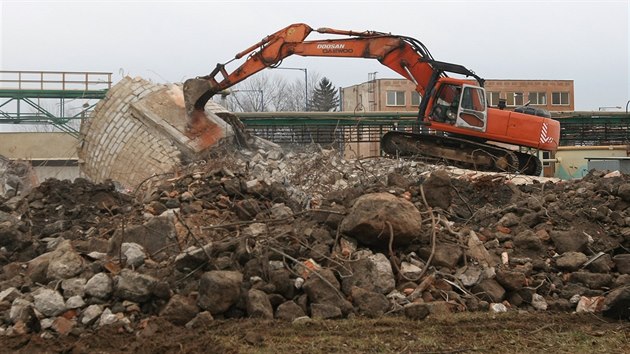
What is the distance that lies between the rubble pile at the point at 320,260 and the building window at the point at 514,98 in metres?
42.7

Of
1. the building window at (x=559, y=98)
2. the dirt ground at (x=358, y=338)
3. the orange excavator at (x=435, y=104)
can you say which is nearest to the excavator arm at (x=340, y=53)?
the orange excavator at (x=435, y=104)

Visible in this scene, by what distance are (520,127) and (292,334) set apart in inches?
451

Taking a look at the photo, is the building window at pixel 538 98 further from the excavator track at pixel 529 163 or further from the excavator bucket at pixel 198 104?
the excavator bucket at pixel 198 104

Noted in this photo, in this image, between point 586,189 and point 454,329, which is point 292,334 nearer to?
point 454,329

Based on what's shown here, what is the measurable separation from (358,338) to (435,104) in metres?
11.1

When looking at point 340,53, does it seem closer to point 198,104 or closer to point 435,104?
point 435,104

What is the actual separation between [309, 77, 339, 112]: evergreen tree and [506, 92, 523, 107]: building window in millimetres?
12555

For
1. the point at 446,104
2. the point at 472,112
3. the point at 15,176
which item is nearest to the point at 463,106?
the point at 472,112

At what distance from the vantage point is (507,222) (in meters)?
7.96

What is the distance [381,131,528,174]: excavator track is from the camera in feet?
51.9

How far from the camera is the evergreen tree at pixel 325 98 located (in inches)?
2114

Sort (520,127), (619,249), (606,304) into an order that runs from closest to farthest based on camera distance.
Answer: (606,304), (619,249), (520,127)

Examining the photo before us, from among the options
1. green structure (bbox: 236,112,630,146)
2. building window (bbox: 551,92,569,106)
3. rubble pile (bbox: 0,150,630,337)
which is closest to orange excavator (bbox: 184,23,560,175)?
rubble pile (bbox: 0,150,630,337)

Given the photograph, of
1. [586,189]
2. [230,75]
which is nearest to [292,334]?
[586,189]
